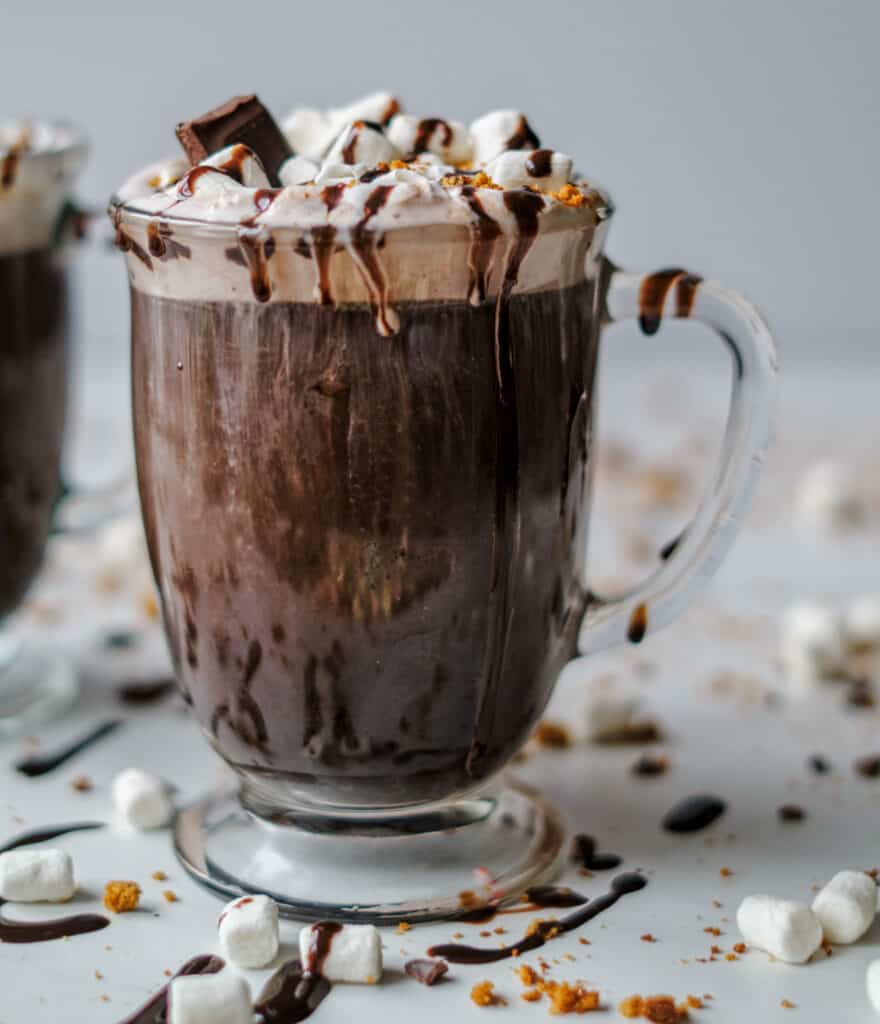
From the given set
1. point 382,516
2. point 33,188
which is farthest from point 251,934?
point 33,188

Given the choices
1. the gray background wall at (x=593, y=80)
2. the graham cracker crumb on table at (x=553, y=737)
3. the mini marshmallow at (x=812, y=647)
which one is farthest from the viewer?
the gray background wall at (x=593, y=80)

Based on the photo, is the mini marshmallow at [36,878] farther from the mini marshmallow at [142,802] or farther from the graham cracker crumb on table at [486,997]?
the graham cracker crumb on table at [486,997]

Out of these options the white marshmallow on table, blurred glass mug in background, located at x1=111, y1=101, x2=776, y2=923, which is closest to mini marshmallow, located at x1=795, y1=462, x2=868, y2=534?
the white marshmallow on table

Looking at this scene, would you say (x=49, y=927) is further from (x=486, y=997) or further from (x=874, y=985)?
(x=874, y=985)

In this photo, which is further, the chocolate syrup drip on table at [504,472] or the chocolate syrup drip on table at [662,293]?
the chocolate syrup drip on table at [662,293]

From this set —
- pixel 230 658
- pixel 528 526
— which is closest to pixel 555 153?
pixel 528 526

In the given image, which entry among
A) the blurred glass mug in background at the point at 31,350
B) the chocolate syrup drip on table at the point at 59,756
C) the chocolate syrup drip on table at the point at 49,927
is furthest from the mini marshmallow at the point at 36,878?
the blurred glass mug in background at the point at 31,350

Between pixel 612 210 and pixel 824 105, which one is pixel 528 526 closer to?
pixel 612 210
